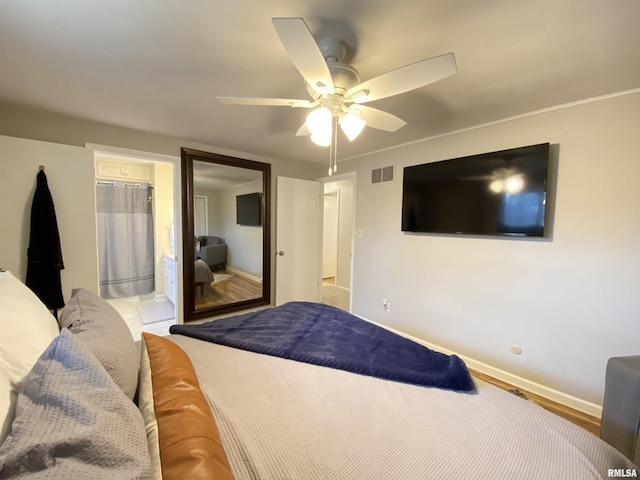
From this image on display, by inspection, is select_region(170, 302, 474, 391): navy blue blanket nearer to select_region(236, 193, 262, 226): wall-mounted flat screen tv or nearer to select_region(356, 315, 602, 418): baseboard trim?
select_region(356, 315, 602, 418): baseboard trim

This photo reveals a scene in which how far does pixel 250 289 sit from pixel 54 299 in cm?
199

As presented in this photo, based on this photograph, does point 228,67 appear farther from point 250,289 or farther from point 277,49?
point 250,289

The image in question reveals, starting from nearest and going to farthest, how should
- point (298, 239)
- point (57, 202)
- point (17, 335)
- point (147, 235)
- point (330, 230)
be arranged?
1. point (17, 335)
2. point (57, 202)
3. point (298, 239)
4. point (147, 235)
5. point (330, 230)

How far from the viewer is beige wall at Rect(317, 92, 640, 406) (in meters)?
1.84

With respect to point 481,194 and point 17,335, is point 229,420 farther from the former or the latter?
point 481,194

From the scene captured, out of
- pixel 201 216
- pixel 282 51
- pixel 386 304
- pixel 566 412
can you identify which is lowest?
pixel 566 412

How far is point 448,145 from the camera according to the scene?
8.79ft

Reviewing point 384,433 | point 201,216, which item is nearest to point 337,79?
point 384,433

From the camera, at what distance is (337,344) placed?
1643 mm

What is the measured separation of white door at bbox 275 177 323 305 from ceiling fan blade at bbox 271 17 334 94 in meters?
2.54

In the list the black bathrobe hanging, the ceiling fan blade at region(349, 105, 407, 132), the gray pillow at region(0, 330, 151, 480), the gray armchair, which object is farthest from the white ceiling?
the gray armchair

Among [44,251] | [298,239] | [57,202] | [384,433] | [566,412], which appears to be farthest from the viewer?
[298,239]

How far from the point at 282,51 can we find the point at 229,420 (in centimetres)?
176

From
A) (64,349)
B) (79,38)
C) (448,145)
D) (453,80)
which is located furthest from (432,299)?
(79,38)
